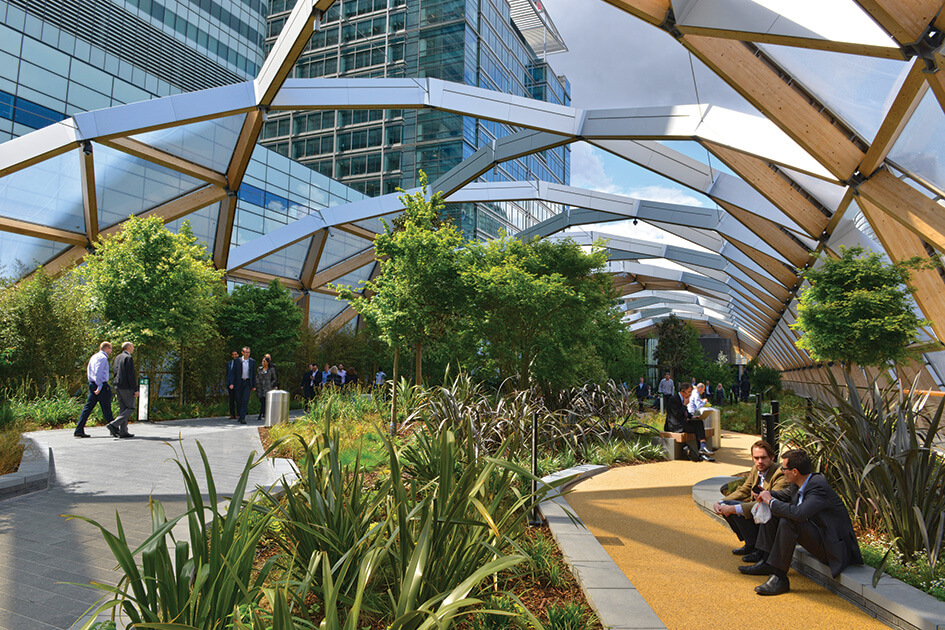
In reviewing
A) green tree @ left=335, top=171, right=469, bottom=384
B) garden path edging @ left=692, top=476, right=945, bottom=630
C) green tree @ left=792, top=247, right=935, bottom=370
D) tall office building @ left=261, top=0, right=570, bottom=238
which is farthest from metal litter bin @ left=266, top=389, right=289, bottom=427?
tall office building @ left=261, top=0, right=570, bottom=238

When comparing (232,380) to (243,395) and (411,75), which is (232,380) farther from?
(411,75)

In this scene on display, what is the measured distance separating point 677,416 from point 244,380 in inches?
357

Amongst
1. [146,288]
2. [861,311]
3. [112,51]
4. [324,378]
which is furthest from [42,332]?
[112,51]

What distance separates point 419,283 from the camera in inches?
427

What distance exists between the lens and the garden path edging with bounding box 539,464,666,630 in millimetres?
3107

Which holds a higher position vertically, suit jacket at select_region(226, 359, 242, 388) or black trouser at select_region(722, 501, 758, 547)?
suit jacket at select_region(226, 359, 242, 388)

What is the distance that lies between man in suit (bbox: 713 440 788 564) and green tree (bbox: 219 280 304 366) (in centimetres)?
1650

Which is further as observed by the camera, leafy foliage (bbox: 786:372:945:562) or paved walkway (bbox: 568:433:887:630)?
leafy foliage (bbox: 786:372:945:562)

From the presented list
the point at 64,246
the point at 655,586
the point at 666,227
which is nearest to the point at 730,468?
the point at 655,586

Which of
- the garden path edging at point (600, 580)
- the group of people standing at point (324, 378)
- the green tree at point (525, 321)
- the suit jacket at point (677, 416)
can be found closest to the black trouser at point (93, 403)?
the green tree at point (525, 321)

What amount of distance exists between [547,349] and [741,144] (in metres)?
5.55

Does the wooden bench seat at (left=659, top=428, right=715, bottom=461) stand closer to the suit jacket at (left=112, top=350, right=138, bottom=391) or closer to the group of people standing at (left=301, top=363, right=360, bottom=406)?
the suit jacket at (left=112, top=350, right=138, bottom=391)

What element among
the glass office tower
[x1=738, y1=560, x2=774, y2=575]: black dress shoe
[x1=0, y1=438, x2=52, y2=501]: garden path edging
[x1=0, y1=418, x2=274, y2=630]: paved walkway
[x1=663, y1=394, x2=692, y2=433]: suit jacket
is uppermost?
the glass office tower

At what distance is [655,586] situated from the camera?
4039mm
